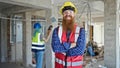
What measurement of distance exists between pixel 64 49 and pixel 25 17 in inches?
306

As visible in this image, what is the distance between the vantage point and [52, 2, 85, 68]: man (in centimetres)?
194

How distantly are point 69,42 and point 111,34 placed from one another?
Answer: 6381 millimetres

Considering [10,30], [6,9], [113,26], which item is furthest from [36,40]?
[10,30]

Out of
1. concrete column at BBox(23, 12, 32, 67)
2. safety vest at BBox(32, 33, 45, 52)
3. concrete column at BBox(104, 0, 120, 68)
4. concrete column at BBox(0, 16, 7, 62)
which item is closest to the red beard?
safety vest at BBox(32, 33, 45, 52)

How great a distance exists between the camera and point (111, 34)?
8.05 meters

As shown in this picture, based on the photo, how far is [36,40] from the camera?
5676 mm

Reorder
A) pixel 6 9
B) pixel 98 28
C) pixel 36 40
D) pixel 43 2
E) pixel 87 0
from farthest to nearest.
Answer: pixel 98 28
pixel 6 9
pixel 87 0
pixel 43 2
pixel 36 40

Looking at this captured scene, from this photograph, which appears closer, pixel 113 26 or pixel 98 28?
pixel 113 26

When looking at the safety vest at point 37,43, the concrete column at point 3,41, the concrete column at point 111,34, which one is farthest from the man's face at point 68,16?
the concrete column at point 3,41

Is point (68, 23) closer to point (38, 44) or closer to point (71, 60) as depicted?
point (71, 60)

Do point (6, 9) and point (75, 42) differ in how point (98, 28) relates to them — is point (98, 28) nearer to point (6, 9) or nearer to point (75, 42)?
point (6, 9)

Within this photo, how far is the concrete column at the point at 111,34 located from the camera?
26.0 feet

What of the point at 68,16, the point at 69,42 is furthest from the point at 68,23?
the point at 69,42

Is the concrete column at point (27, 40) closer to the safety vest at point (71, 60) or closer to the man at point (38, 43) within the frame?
the man at point (38, 43)
